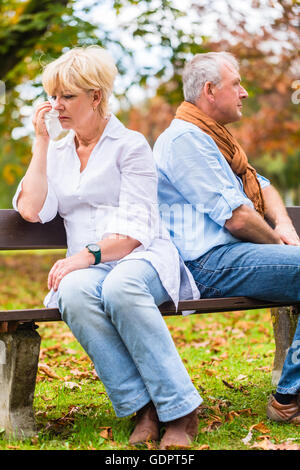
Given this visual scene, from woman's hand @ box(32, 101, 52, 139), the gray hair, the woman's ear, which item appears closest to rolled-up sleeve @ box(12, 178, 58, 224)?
woman's hand @ box(32, 101, 52, 139)

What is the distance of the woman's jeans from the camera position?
2814 millimetres

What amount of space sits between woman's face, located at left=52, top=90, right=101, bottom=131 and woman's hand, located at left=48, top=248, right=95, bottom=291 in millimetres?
681

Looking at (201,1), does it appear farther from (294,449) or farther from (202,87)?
(294,449)

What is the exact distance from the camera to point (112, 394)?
290cm

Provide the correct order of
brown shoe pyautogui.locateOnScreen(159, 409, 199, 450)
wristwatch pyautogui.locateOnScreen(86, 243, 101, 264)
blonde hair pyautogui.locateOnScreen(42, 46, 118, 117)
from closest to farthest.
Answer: brown shoe pyautogui.locateOnScreen(159, 409, 199, 450)
wristwatch pyautogui.locateOnScreen(86, 243, 101, 264)
blonde hair pyautogui.locateOnScreen(42, 46, 118, 117)

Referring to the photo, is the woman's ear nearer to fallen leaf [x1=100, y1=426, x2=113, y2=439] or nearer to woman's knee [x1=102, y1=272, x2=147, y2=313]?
woman's knee [x1=102, y1=272, x2=147, y2=313]

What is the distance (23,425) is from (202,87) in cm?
207

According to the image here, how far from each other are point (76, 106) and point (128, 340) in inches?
47.5

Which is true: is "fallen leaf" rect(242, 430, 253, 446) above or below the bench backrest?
below

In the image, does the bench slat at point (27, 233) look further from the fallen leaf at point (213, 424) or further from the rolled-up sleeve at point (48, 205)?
the fallen leaf at point (213, 424)

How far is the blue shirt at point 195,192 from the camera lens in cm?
336

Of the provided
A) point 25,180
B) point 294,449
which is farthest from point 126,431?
point 25,180

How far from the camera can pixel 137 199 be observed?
10.4 ft

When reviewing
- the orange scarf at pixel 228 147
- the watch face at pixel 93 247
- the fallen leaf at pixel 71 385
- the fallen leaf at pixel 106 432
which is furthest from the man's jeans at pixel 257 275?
the fallen leaf at pixel 71 385
